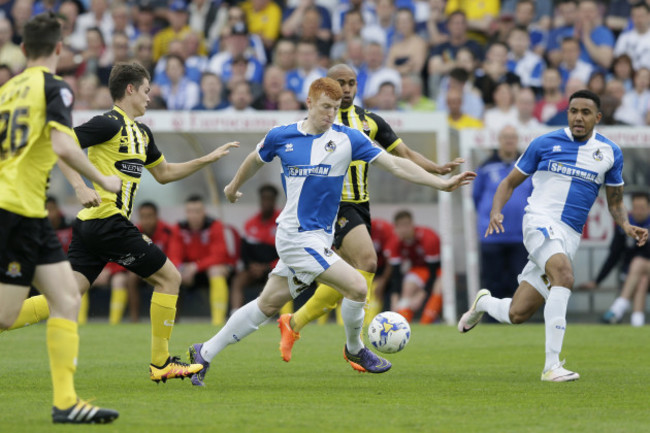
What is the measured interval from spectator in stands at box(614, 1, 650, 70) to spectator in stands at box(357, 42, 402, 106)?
355cm

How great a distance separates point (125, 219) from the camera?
8.01m

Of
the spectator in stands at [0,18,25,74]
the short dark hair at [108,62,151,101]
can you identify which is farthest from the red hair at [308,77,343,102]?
the spectator in stands at [0,18,25,74]

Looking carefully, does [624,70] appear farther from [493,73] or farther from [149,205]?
[149,205]

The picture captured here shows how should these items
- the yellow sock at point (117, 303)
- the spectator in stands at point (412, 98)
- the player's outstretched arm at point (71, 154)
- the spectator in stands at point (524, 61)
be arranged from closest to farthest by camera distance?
the player's outstretched arm at point (71, 154) < the yellow sock at point (117, 303) < the spectator in stands at point (412, 98) < the spectator in stands at point (524, 61)

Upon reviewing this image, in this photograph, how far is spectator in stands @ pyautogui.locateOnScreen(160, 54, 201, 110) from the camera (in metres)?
17.3

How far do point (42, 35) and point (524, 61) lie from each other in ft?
39.8

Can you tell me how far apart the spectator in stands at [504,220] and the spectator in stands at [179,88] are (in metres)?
5.15

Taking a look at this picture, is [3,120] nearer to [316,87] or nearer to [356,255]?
[316,87]

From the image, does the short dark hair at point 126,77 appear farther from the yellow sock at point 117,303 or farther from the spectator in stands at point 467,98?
the spectator in stands at point 467,98

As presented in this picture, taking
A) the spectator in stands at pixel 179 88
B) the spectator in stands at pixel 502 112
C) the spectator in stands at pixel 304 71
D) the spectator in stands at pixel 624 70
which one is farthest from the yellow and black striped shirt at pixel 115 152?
the spectator in stands at pixel 624 70

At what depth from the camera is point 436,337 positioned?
1258cm

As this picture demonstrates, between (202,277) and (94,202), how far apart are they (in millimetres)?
8800

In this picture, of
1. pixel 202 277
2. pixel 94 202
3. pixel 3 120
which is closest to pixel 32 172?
pixel 3 120

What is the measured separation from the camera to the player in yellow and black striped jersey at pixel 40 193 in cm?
592
